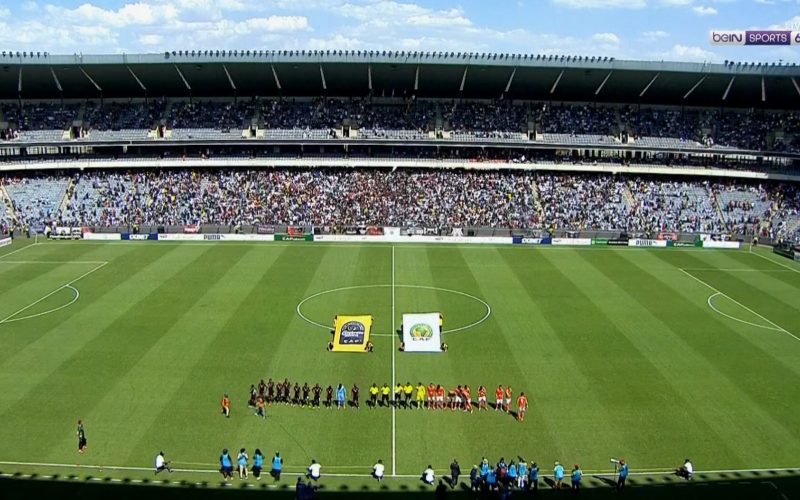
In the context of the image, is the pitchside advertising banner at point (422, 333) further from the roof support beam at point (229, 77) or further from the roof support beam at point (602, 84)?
the roof support beam at point (602, 84)

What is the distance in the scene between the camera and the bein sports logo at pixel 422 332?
32.1 m

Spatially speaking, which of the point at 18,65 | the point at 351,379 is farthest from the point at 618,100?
the point at 18,65

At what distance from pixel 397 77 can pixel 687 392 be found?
4680 centimetres

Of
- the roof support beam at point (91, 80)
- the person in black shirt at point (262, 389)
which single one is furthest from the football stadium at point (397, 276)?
the roof support beam at point (91, 80)

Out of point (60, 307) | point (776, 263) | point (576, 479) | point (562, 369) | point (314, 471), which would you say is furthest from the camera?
point (776, 263)

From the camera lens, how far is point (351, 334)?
32375mm

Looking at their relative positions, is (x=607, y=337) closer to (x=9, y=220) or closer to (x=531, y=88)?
(x=531, y=88)

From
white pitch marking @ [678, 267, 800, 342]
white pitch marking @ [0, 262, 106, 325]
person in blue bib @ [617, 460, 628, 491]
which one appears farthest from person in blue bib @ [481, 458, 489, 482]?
white pitch marking @ [0, 262, 106, 325]

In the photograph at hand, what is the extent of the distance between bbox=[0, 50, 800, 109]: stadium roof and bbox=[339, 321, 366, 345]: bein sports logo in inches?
1469

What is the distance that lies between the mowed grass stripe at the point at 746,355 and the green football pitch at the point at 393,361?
5.0 inches

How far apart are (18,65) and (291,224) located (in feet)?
96.6

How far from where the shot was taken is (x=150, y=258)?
50.3 metres

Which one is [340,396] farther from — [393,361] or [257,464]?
[257,464]

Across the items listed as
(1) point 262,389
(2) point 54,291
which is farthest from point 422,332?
(2) point 54,291
